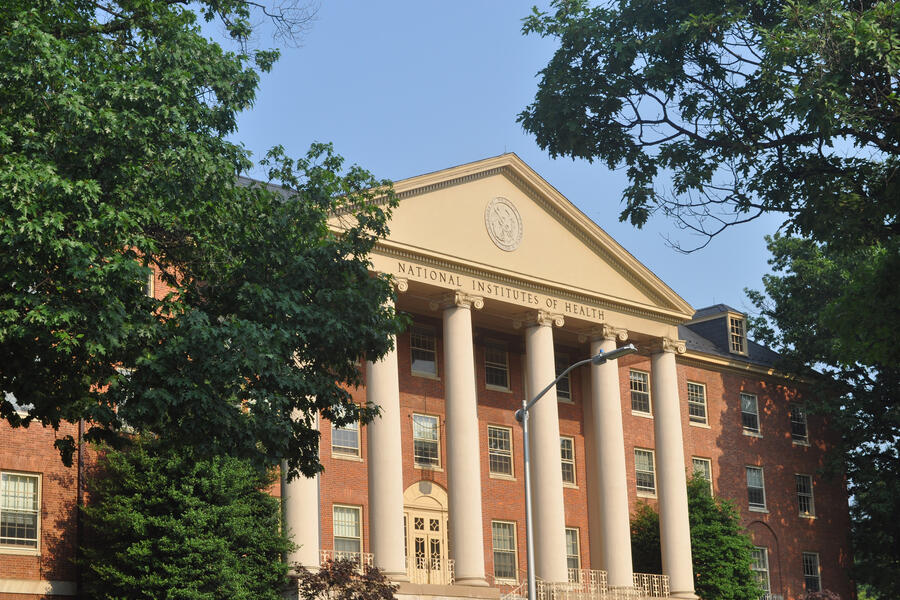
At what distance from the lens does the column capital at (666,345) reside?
5031 cm

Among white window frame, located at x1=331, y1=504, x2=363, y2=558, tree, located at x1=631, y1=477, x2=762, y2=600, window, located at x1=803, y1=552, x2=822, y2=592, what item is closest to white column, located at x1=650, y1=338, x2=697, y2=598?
tree, located at x1=631, y1=477, x2=762, y2=600

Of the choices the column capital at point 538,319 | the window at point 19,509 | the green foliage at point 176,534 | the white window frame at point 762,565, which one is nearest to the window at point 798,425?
the white window frame at point 762,565

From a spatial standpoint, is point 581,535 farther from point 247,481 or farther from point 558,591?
point 247,481

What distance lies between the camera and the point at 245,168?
23.7m

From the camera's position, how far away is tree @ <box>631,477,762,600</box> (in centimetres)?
5012

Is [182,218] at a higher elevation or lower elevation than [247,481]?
higher

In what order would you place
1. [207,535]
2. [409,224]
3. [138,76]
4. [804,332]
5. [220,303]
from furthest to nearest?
[804,332]
[409,224]
[207,535]
[220,303]
[138,76]

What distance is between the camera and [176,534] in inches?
1297

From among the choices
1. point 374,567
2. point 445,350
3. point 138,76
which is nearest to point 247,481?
point 374,567

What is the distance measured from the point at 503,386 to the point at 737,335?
18013 mm

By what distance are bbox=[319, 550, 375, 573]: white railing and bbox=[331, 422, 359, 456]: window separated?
3675 mm

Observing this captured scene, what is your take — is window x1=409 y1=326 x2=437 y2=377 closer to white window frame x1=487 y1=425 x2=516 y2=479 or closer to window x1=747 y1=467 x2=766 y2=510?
white window frame x1=487 y1=425 x2=516 y2=479

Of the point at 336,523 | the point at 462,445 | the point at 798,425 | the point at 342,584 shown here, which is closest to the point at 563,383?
the point at 462,445

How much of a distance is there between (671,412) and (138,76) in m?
32.3
